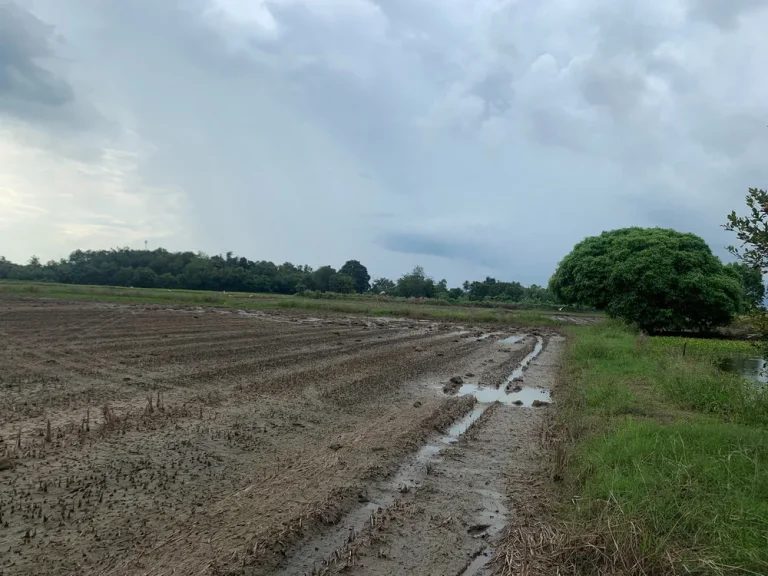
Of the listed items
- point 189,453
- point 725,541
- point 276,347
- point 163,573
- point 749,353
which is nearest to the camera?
point 163,573

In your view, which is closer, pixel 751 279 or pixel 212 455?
pixel 212 455

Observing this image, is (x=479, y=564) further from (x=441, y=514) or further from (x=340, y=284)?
(x=340, y=284)

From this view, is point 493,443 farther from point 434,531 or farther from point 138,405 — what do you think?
point 138,405

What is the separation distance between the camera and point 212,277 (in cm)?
9044

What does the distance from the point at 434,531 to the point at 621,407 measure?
6.32 meters

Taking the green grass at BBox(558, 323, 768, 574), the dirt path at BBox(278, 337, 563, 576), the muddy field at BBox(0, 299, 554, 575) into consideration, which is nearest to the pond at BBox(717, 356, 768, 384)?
the green grass at BBox(558, 323, 768, 574)

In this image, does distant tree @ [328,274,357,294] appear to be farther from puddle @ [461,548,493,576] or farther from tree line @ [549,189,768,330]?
puddle @ [461,548,493,576]

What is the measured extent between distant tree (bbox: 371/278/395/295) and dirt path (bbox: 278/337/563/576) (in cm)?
9924

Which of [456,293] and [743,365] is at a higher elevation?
[456,293]

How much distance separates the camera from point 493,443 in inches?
326

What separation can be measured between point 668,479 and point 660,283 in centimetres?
2695

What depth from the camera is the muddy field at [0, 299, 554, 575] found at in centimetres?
435

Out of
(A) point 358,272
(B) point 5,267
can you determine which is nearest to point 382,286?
(A) point 358,272

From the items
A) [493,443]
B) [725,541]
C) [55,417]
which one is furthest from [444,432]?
[55,417]
